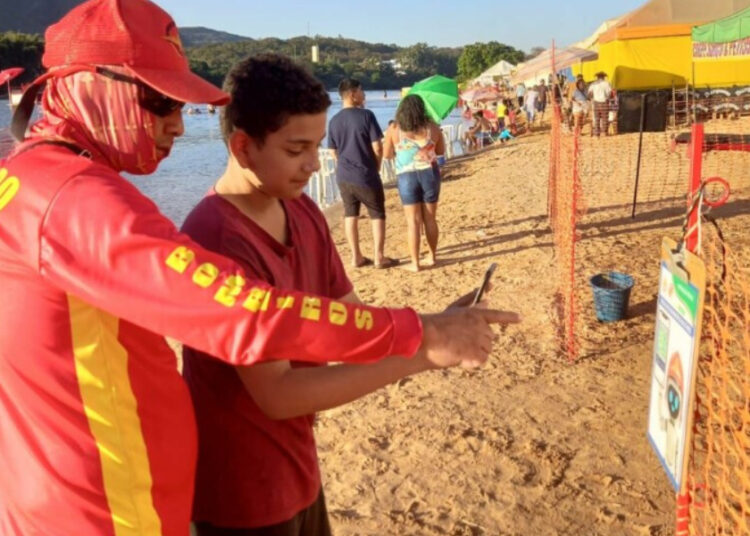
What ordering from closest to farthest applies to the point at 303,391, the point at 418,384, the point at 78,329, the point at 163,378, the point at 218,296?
the point at 218,296 → the point at 78,329 → the point at 163,378 → the point at 303,391 → the point at 418,384

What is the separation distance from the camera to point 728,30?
10.9m

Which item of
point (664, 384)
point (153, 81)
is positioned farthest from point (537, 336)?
point (153, 81)

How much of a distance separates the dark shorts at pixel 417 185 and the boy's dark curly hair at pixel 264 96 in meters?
5.36

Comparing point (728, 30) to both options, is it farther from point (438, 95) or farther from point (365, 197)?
point (365, 197)

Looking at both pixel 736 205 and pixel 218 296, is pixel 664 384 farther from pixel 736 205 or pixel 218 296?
pixel 736 205

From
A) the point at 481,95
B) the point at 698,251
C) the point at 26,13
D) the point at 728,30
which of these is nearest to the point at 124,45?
the point at 698,251

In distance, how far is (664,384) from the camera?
2.27 metres

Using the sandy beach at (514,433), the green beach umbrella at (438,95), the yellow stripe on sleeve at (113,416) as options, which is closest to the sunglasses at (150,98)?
the yellow stripe on sleeve at (113,416)

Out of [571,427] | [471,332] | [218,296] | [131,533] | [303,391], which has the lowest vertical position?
[571,427]

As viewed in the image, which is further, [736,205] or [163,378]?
[736,205]

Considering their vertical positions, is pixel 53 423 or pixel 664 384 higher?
pixel 53 423

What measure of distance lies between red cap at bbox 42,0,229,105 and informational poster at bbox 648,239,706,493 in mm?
1367

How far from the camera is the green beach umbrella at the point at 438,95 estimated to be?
31.6 feet

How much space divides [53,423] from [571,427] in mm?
3457
